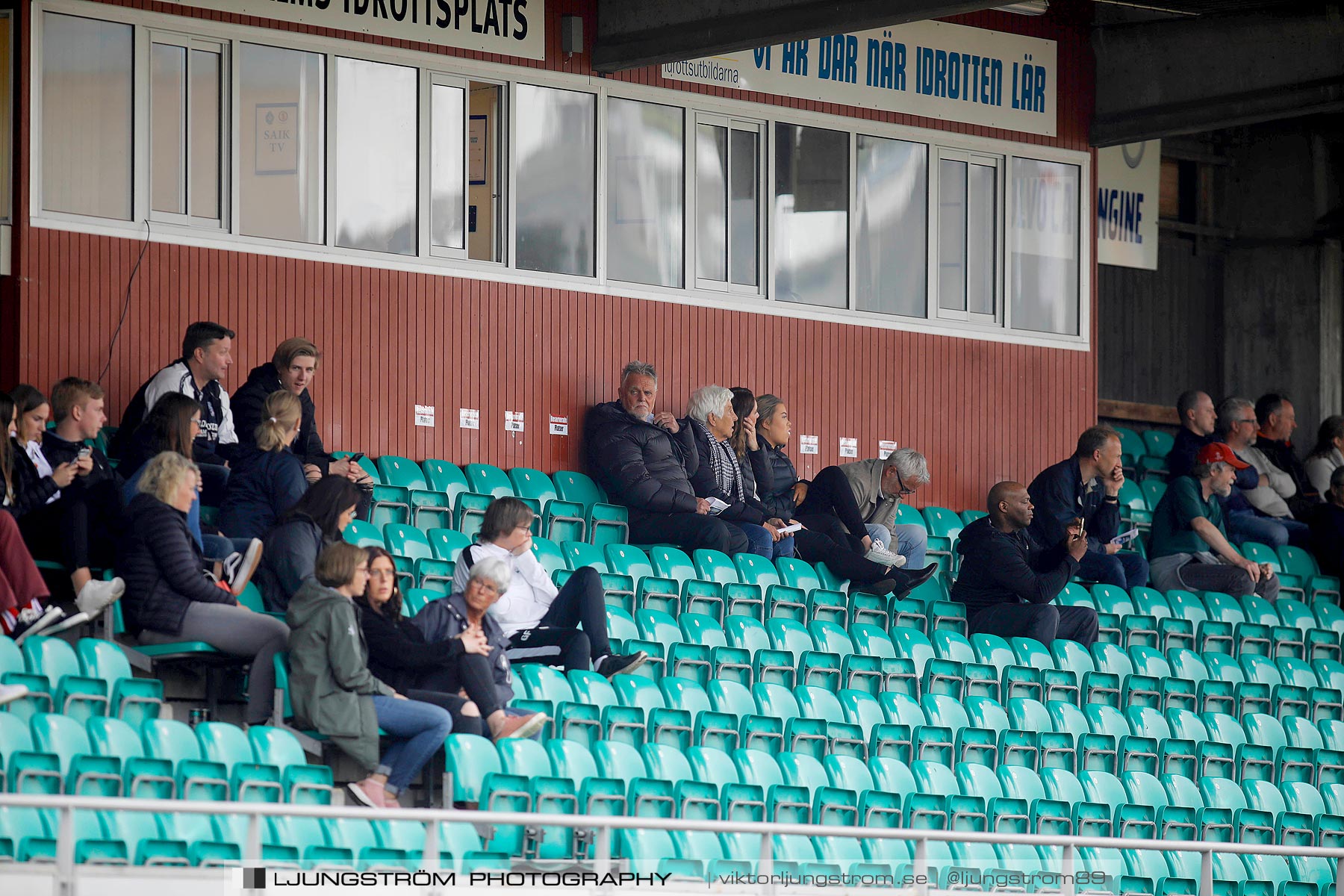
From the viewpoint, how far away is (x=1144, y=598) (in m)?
12.4

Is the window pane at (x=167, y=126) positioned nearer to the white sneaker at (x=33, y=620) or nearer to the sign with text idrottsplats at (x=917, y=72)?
the sign with text idrottsplats at (x=917, y=72)

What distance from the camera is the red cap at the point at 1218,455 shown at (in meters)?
13.1

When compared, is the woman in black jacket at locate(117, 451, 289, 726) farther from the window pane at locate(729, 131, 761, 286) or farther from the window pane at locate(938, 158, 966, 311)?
the window pane at locate(938, 158, 966, 311)

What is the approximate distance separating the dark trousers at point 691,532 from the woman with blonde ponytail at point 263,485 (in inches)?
97.0

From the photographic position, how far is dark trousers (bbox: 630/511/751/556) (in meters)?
11.0

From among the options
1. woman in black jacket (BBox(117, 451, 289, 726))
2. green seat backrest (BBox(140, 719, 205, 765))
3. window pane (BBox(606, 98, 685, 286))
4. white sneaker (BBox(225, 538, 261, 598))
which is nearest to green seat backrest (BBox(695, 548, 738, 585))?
window pane (BBox(606, 98, 685, 286))

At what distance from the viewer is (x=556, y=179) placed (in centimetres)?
1231

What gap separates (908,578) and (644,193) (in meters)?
3.00

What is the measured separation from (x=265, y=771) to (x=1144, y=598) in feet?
22.3

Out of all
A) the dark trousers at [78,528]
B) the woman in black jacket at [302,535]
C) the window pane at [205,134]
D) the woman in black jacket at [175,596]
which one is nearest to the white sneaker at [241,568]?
the woman in black jacket at [302,535]

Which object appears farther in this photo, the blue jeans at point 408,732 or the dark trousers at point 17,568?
the dark trousers at point 17,568

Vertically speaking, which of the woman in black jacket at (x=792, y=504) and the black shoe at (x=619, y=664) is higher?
the woman in black jacket at (x=792, y=504)

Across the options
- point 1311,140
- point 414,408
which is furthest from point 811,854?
point 1311,140

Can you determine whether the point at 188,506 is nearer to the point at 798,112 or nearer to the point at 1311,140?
the point at 798,112
